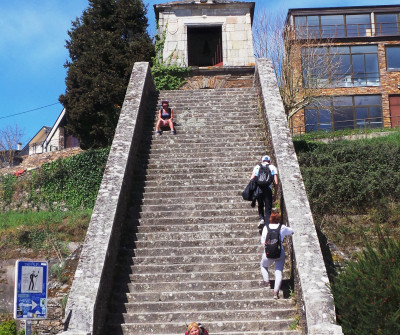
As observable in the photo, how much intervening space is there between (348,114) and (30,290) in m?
26.2

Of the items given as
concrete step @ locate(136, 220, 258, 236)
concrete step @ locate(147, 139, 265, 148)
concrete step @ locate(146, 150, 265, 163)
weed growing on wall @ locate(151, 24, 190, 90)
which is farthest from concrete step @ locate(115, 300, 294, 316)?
weed growing on wall @ locate(151, 24, 190, 90)

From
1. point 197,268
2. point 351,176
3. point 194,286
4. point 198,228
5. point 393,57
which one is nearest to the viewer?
point 194,286

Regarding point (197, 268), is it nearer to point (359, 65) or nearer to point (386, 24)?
point (359, 65)

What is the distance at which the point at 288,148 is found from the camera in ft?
32.4

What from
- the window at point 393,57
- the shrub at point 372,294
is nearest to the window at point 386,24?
the window at point 393,57

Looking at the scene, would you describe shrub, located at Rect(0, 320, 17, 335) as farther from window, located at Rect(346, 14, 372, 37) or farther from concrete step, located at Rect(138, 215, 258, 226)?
window, located at Rect(346, 14, 372, 37)

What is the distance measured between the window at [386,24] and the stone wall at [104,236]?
24110 millimetres

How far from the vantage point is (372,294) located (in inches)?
233

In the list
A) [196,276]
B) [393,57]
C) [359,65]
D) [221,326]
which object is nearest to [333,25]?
[359,65]

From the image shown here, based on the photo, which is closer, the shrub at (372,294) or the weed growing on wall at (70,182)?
the shrub at (372,294)

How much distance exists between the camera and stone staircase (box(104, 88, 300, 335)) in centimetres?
734

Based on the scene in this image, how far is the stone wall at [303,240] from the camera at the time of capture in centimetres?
646

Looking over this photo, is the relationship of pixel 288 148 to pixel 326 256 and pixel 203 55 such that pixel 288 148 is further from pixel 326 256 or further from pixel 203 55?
pixel 203 55

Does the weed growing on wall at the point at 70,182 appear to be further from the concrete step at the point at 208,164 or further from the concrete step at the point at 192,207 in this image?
the concrete step at the point at 192,207
